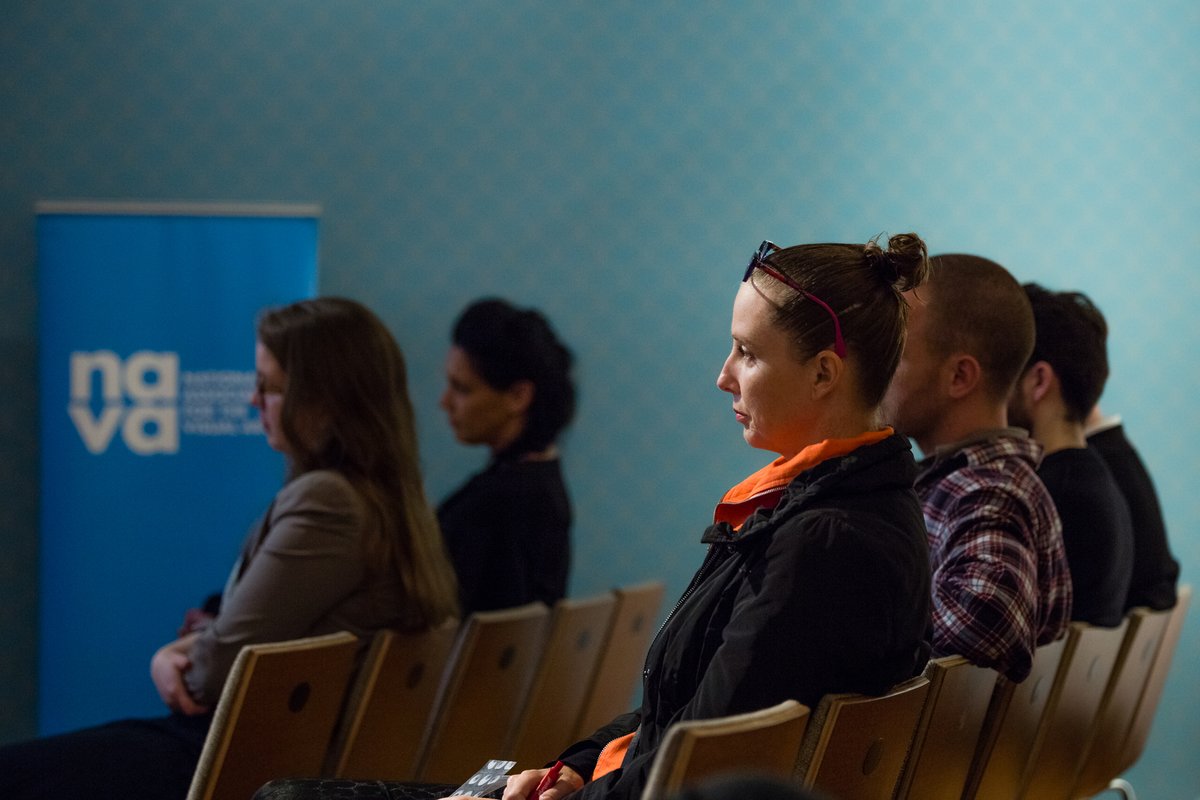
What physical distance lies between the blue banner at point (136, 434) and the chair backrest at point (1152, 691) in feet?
8.45

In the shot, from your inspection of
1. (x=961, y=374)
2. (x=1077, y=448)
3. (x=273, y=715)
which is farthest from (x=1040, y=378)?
(x=273, y=715)

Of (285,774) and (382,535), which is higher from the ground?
(382,535)

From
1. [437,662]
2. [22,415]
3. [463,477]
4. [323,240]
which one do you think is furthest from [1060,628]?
[22,415]

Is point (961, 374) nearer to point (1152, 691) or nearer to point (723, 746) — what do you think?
point (723, 746)

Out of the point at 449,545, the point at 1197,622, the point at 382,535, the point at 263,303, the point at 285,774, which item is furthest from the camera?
the point at 1197,622

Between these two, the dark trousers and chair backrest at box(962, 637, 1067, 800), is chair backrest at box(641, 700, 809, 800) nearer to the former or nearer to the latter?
chair backrest at box(962, 637, 1067, 800)

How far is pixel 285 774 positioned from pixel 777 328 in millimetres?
1263

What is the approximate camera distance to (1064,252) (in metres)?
4.34

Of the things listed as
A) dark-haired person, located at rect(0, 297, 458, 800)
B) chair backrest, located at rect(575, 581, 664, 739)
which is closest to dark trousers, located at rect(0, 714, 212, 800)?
dark-haired person, located at rect(0, 297, 458, 800)

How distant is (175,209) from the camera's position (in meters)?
3.91

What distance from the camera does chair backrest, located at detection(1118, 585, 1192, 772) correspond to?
3.19m

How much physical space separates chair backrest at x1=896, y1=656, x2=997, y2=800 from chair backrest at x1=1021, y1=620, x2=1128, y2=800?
0.44 metres

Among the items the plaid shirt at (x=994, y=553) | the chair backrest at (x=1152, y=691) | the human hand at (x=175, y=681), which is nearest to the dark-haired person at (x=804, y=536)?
the plaid shirt at (x=994, y=553)

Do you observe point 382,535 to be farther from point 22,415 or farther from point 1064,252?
point 1064,252
